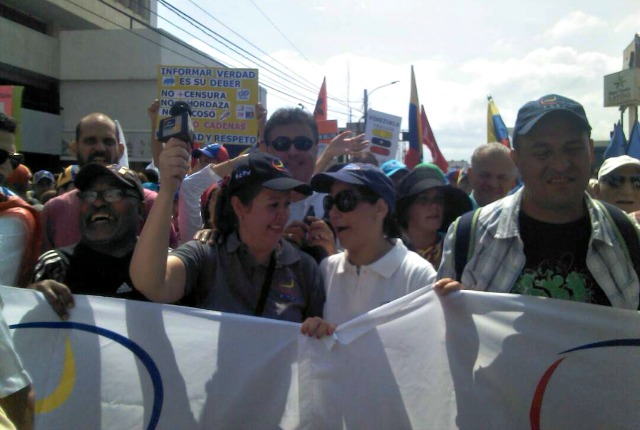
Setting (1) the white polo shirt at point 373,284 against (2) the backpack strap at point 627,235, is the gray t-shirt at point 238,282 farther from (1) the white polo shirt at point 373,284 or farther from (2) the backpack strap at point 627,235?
(2) the backpack strap at point 627,235

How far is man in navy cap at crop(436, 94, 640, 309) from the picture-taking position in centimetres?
209

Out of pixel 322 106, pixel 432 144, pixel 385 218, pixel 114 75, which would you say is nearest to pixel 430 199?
pixel 385 218

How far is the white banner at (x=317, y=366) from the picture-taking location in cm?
217

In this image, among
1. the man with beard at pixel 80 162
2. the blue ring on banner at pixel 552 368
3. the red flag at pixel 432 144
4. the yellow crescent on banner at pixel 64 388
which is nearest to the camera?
the blue ring on banner at pixel 552 368

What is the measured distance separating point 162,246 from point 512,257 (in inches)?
49.0

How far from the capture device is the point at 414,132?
8.99m

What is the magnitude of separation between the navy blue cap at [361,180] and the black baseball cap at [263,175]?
15 centimetres

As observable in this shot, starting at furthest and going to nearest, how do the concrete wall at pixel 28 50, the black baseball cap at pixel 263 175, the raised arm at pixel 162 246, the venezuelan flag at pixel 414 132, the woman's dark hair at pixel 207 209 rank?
the concrete wall at pixel 28 50
the venezuelan flag at pixel 414 132
the woman's dark hair at pixel 207 209
the black baseball cap at pixel 263 175
the raised arm at pixel 162 246

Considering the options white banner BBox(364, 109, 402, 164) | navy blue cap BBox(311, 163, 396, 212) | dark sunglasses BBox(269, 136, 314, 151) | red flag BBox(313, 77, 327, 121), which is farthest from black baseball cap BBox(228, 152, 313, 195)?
red flag BBox(313, 77, 327, 121)

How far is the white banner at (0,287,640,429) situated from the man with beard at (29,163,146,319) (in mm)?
137

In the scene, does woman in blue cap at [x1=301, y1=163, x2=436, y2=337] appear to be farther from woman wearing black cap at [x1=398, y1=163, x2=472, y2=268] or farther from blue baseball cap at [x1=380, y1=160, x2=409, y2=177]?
blue baseball cap at [x1=380, y1=160, x2=409, y2=177]

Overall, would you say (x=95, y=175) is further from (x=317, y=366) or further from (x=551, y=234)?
(x=551, y=234)

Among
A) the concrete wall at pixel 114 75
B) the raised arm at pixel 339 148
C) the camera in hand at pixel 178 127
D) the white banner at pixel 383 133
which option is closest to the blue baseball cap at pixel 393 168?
the raised arm at pixel 339 148

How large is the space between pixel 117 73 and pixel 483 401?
25454mm
